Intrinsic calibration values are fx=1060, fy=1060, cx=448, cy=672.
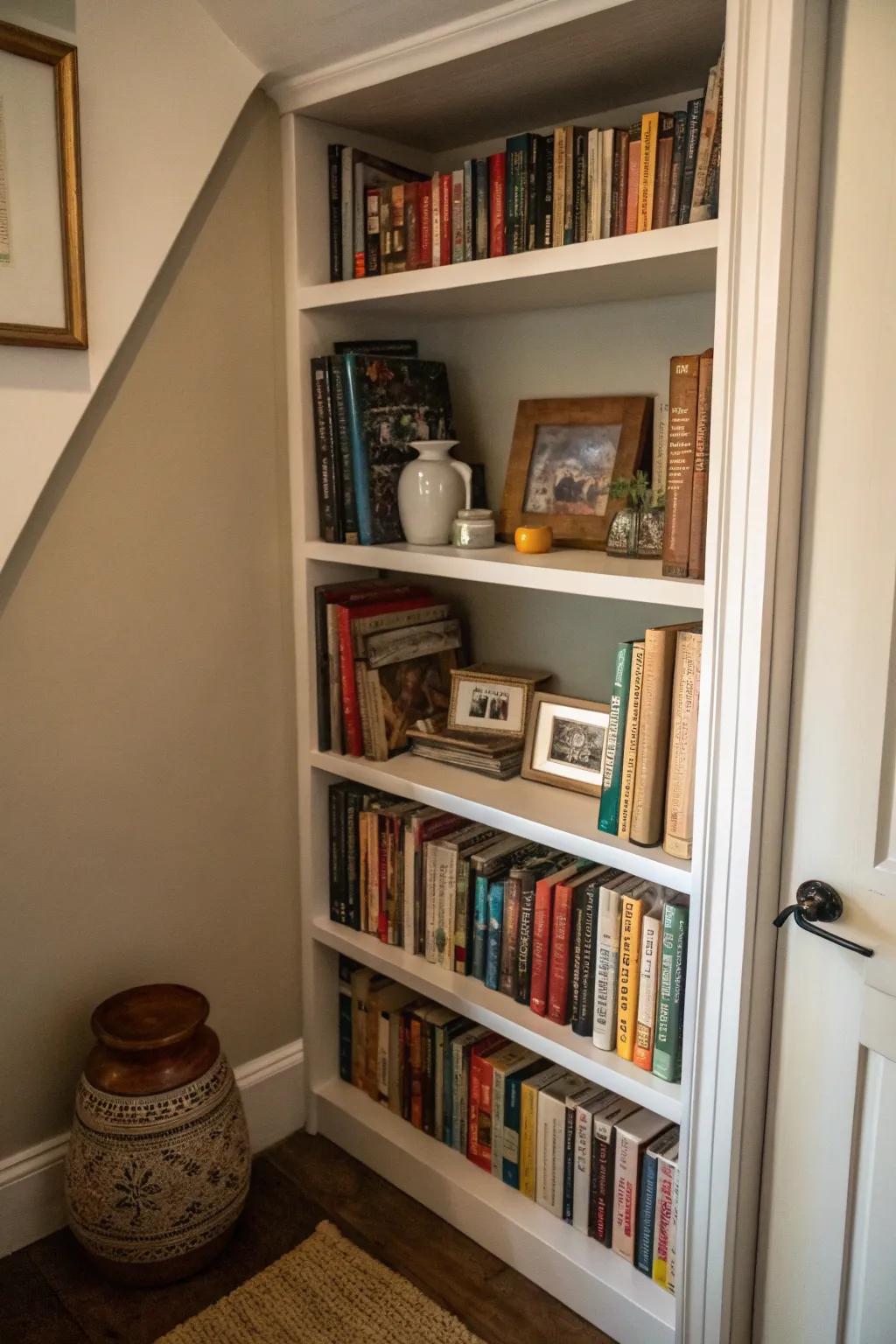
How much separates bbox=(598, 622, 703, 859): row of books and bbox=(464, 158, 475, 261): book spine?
28.2 inches

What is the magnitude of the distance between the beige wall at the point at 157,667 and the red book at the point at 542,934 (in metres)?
0.63

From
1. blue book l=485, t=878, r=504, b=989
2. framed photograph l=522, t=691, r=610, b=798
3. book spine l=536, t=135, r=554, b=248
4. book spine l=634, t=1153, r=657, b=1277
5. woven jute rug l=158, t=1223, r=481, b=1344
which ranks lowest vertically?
woven jute rug l=158, t=1223, r=481, b=1344

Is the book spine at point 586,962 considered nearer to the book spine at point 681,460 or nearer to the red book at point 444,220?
the book spine at point 681,460

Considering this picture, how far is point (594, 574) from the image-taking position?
1.52 m

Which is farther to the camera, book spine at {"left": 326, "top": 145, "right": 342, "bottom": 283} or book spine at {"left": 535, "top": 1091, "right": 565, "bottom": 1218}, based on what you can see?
book spine at {"left": 326, "top": 145, "right": 342, "bottom": 283}

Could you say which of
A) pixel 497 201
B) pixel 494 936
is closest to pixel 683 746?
pixel 494 936

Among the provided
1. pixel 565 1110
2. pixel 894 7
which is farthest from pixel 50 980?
pixel 894 7

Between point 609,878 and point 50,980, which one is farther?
point 50,980

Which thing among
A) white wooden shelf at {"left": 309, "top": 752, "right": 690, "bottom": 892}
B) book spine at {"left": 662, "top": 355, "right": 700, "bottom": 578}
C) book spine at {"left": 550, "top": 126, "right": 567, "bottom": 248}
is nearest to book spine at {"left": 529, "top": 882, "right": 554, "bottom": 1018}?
white wooden shelf at {"left": 309, "top": 752, "right": 690, "bottom": 892}

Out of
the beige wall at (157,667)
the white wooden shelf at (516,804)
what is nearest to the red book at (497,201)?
the beige wall at (157,667)

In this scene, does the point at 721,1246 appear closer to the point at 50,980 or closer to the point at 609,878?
the point at 609,878

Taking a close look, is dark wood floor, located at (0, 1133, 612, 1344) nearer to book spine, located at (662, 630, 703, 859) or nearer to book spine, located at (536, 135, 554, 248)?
book spine, located at (662, 630, 703, 859)

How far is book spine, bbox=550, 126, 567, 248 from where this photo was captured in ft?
5.15

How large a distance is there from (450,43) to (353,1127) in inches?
75.3
